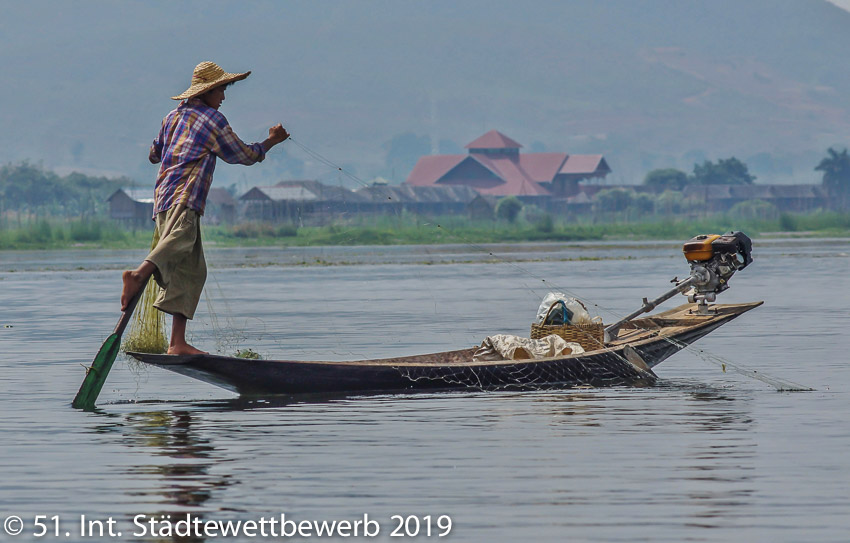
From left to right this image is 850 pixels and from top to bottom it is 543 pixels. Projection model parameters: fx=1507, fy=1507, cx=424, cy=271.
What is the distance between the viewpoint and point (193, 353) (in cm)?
1002

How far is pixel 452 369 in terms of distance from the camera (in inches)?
446

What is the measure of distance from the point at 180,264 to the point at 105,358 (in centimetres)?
84

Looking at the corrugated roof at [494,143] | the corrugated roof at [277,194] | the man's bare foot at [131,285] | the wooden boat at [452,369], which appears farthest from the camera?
the corrugated roof at [494,143]

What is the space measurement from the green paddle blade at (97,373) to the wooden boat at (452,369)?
23cm

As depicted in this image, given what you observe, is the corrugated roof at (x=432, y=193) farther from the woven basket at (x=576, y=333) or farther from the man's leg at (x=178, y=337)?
the man's leg at (x=178, y=337)

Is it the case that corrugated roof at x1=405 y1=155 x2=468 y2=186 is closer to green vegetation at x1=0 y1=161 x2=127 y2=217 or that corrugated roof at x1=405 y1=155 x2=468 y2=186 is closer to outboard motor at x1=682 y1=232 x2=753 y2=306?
green vegetation at x1=0 y1=161 x2=127 y2=217

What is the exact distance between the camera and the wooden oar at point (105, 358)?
9.78 metres

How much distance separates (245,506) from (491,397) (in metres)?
4.30

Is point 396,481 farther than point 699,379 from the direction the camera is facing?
No

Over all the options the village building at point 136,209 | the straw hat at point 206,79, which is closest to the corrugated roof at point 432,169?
the village building at point 136,209

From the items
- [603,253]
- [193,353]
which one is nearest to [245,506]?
[193,353]

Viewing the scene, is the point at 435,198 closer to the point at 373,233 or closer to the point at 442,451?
the point at 373,233

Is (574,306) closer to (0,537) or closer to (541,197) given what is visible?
A: (0,537)

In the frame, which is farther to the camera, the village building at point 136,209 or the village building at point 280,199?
the village building at point 136,209
